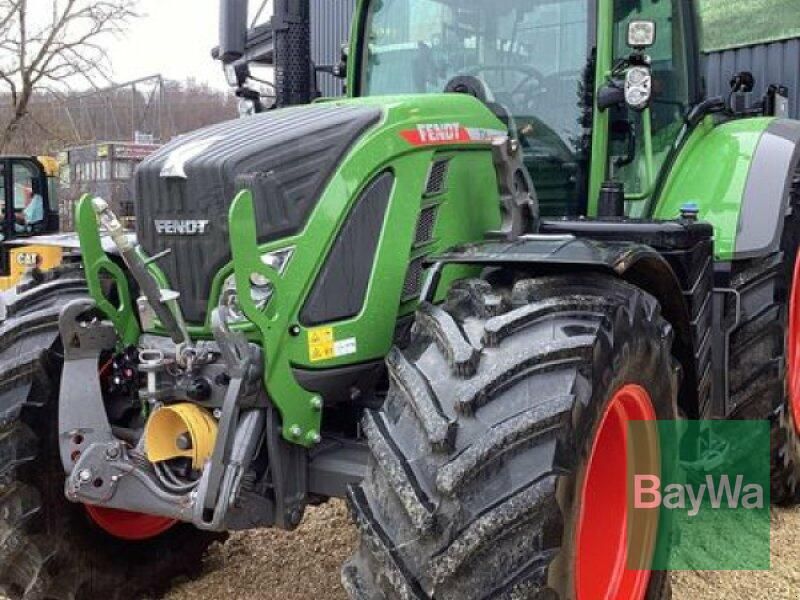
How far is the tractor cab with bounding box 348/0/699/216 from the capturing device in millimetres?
3820

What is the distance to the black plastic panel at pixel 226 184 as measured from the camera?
282cm

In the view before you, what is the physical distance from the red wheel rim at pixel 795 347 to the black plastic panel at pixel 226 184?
2.58m

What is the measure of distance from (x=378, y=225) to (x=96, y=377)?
1059 millimetres

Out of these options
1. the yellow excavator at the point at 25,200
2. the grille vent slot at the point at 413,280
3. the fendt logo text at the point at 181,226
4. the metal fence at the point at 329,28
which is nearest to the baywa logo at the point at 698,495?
the grille vent slot at the point at 413,280

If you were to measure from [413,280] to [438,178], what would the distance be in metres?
0.36

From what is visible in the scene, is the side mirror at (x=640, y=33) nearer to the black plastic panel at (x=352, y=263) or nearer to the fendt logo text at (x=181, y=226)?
the black plastic panel at (x=352, y=263)

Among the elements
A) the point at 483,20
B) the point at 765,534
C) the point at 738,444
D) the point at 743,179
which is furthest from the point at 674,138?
the point at 765,534

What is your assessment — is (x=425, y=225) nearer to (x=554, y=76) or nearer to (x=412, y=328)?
(x=412, y=328)

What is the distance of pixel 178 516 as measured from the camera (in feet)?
9.00

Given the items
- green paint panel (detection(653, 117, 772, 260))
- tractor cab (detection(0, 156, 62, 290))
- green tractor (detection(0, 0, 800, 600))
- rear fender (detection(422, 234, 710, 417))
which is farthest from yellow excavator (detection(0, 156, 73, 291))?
rear fender (detection(422, 234, 710, 417))

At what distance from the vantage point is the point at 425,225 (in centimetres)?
321

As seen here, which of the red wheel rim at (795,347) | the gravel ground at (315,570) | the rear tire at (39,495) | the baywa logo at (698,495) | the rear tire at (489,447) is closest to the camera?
the rear tire at (489,447)

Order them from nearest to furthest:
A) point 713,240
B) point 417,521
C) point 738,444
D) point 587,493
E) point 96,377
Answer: point 417,521
point 587,493
point 96,377
point 713,240
point 738,444

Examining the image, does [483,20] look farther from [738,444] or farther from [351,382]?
[738,444]
